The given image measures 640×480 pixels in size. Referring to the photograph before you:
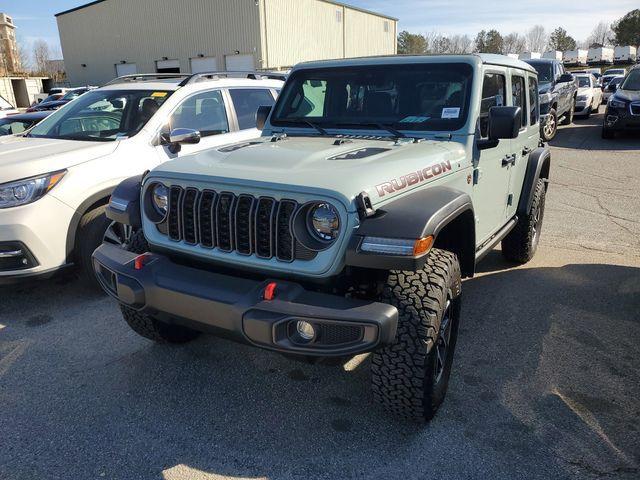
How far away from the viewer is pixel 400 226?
2328 millimetres

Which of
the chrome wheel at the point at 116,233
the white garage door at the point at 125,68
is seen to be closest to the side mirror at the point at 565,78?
the chrome wheel at the point at 116,233

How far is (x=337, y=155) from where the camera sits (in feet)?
9.77

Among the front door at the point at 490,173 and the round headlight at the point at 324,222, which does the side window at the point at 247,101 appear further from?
the round headlight at the point at 324,222

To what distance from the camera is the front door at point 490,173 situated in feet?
11.7

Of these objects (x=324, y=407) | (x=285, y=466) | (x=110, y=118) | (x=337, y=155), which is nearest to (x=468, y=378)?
(x=324, y=407)

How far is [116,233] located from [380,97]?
8.21ft

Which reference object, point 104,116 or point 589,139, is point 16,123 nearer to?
point 104,116

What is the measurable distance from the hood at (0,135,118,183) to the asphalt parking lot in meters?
1.16

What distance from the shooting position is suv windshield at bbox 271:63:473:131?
3.53 metres

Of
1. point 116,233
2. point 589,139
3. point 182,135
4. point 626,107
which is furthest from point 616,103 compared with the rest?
point 116,233

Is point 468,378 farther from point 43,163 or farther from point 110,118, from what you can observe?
point 110,118

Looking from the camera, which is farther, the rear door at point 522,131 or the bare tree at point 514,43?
the bare tree at point 514,43

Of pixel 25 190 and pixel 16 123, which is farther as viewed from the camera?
pixel 16 123

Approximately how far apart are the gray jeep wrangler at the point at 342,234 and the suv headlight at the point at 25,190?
1074 millimetres
